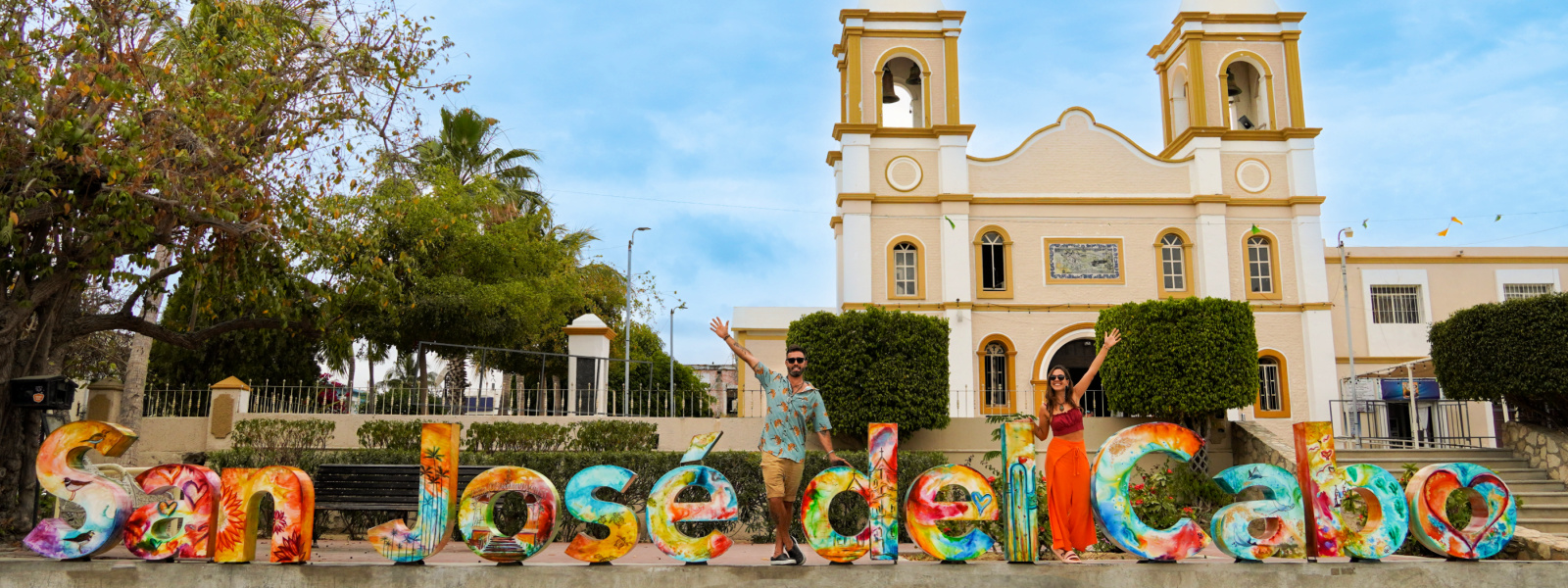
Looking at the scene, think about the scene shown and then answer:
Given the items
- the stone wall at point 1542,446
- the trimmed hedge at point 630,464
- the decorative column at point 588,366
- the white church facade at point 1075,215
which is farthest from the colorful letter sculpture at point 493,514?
the white church facade at point 1075,215

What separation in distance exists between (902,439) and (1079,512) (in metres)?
5.93

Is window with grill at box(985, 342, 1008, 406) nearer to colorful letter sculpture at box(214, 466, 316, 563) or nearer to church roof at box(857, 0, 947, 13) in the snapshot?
church roof at box(857, 0, 947, 13)

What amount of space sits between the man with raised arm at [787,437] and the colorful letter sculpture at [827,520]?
124 millimetres

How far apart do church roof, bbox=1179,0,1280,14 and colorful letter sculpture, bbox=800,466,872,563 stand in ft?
67.9

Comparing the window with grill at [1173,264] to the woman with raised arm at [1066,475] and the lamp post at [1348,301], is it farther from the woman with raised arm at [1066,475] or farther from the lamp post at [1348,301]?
the woman with raised arm at [1066,475]

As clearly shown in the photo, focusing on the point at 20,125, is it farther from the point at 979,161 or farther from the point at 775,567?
the point at 979,161

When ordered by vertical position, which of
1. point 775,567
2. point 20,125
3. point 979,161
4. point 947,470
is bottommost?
point 775,567

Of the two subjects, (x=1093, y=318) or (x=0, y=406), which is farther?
(x=1093, y=318)

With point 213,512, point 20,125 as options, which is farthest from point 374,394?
point 213,512

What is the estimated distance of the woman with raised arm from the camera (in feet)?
25.5

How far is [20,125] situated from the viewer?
9562 mm

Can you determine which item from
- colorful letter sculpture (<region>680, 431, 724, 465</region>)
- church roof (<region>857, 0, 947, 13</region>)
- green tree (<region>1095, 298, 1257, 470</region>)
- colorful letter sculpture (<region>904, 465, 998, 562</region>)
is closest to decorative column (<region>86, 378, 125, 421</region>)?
colorful letter sculpture (<region>680, 431, 724, 465</region>)

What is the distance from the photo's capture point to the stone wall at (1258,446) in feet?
43.4

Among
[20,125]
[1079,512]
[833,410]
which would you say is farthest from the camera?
[833,410]
